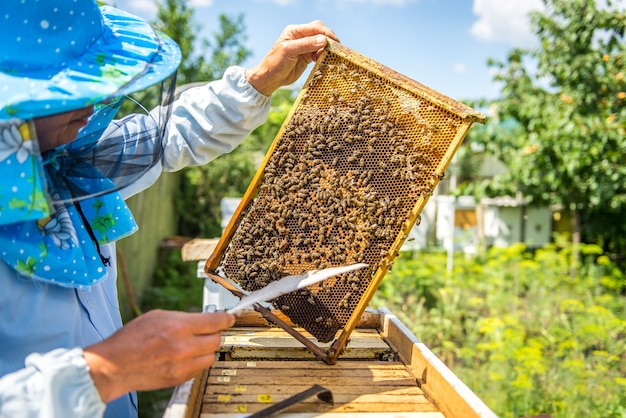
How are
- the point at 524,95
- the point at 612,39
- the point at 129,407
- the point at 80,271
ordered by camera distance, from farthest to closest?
1. the point at 524,95
2. the point at 612,39
3. the point at 129,407
4. the point at 80,271

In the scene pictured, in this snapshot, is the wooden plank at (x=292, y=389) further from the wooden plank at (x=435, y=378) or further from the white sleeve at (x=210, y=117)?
the white sleeve at (x=210, y=117)

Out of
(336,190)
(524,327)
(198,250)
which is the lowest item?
(524,327)

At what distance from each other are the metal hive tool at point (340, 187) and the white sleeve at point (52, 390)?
2.78ft

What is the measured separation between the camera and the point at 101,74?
141 cm

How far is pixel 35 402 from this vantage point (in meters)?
1.22

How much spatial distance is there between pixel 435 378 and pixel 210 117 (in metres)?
1.45

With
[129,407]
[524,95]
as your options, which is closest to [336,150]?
[129,407]

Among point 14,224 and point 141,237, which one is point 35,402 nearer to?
point 14,224

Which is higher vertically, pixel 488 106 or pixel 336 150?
pixel 336 150

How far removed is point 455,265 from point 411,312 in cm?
218

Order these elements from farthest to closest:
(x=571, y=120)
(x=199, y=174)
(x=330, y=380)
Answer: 1. (x=199, y=174)
2. (x=571, y=120)
3. (x=330, y=380)

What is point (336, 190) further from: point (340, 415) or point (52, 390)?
point (52, 390)

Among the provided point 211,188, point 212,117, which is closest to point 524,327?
point 212,117

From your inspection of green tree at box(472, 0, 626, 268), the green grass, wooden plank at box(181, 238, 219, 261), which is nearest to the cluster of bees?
wooden plank at box(181, 238, 219, 261)
